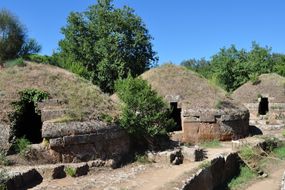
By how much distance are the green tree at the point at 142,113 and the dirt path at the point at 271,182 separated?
365 cm

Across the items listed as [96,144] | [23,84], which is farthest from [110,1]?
[96,144]

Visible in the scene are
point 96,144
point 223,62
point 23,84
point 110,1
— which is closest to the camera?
point 96,144

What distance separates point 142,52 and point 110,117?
1638 cm

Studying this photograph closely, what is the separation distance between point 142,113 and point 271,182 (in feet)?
16.8

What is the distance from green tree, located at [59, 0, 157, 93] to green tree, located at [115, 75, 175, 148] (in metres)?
12.1

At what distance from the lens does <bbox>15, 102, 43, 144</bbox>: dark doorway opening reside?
45.5 ft

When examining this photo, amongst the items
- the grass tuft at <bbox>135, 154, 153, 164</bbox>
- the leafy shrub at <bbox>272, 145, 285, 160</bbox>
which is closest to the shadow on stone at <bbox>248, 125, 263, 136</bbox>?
the leafy shrub at <bbox>272, 145, 285, 160</bbox>

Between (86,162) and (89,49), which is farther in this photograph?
(89,49)

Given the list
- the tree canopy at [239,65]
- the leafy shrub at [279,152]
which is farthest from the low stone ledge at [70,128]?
the tree canopy at [239,65]

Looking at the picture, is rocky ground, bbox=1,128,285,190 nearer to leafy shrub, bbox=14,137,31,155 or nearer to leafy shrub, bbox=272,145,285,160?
leafy shrub, bbox=14,137,31,155

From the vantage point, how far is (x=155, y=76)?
69.8 feet

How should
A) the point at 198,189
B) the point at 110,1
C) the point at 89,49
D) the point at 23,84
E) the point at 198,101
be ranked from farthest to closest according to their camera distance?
the point at 110,1, the point at 89,49, the point at 198,101, the point at 23,84, the point at 198,189

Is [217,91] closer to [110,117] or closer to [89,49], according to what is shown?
[110,117]

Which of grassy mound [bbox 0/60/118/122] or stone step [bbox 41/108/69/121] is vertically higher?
grassy mound [bbox 0/60/118/122]
